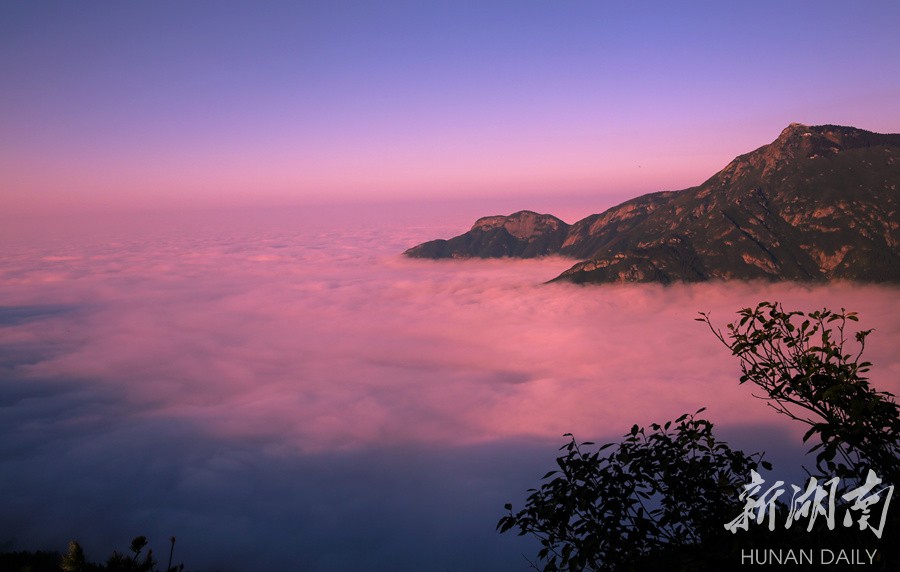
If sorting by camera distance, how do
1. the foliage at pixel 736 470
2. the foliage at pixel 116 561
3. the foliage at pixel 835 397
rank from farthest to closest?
the foliage at pixel 736 470
the foliage at pixel 835 397
the foliage at pixel 116 561

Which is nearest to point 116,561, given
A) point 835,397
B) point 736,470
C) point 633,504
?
point 633,504

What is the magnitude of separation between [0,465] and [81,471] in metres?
36.4

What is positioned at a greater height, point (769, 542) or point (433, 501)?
point (769, 542)

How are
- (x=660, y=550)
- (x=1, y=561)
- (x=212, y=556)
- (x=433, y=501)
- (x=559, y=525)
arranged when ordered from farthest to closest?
(x=433, y=501), (x=212, y=556), (x=1, y=561), (x=559, y=525), (x=660, y=550)

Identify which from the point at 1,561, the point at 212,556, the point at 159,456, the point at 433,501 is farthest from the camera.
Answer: the point at 159,456

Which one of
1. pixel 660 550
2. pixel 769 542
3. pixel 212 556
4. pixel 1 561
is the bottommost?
pixel 212 556

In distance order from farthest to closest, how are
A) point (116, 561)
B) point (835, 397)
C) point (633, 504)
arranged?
point (633, 504)
point (835, 397)
point (116, 561)

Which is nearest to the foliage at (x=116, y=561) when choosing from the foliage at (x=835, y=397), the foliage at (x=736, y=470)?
the foliage at (x=736, y=470)

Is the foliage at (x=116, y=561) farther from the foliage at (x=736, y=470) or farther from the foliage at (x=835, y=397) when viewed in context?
the foliage at (x=835, y=397)

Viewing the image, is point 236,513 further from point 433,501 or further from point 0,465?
point 0,465

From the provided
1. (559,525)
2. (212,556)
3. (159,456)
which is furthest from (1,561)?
(159,456)

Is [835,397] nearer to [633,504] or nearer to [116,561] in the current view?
[633,504]

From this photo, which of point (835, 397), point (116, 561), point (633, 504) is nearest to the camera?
point (116, 561)

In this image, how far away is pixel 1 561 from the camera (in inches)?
1799
